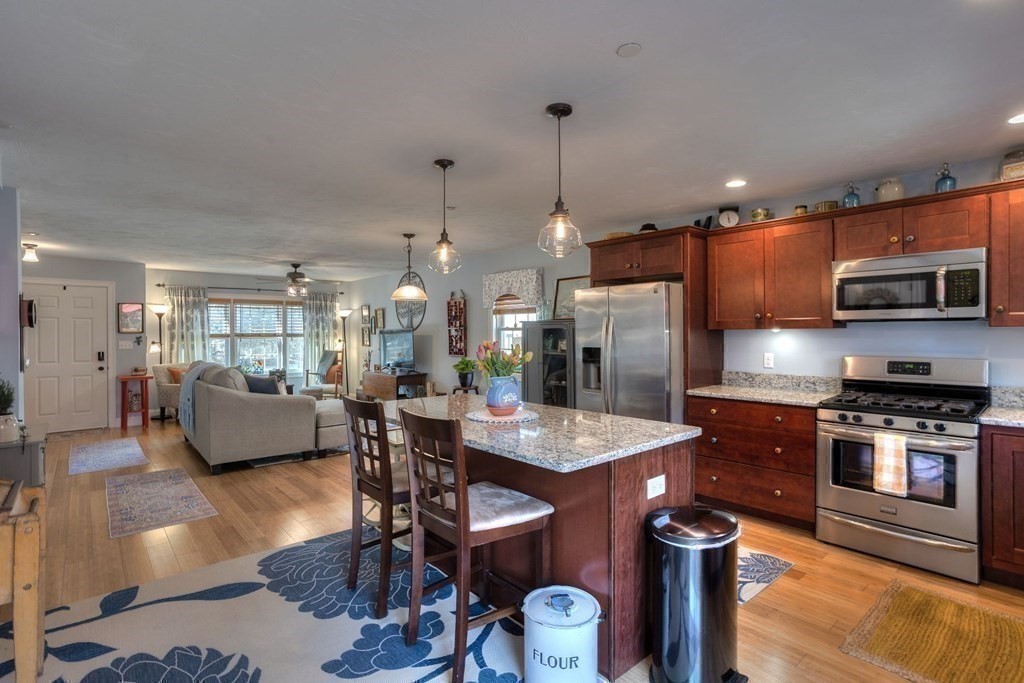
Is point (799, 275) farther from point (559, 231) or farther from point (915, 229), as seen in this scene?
point (559, 231)

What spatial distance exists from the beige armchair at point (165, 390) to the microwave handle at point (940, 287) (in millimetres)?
8328

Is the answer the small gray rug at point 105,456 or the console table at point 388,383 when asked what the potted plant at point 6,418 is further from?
the console table at point 388,383

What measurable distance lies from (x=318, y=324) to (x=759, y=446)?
8.29m

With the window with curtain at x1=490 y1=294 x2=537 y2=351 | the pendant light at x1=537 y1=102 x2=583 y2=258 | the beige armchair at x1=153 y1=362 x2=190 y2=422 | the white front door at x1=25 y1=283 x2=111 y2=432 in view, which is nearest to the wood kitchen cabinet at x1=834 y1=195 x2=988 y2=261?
the pendant light at x1=537 y1=102 x2=583 y2=258

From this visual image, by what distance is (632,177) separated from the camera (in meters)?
3.47

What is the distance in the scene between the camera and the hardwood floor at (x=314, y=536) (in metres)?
2.21

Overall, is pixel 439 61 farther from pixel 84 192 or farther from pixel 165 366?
pixel 165 366

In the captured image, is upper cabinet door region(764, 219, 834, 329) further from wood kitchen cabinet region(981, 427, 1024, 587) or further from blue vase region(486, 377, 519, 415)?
blue vase region(486, 377, 519, 415)

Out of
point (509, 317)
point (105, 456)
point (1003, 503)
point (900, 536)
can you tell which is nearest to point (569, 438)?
point (900, 536)

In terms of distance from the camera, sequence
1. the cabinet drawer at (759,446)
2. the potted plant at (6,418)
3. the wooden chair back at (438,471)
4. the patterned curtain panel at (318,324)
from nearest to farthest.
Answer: the wooden chair back at (438,471) → the potted plant at (6,418) → the cabinet drawer at (759,446) → the patterned curtain panel at (318,324)

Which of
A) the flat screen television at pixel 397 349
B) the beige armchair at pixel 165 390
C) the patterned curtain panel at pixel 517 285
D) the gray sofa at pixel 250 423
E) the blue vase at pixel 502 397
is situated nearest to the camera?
the blue vase at pixel 502 397

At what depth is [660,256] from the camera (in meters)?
4.17

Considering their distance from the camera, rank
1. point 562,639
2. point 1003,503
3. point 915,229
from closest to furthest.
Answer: point 562,639, point 1003,503, point 915,229

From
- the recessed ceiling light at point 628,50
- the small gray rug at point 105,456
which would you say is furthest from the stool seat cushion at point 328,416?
the recessed ceiling light at point 628,50
